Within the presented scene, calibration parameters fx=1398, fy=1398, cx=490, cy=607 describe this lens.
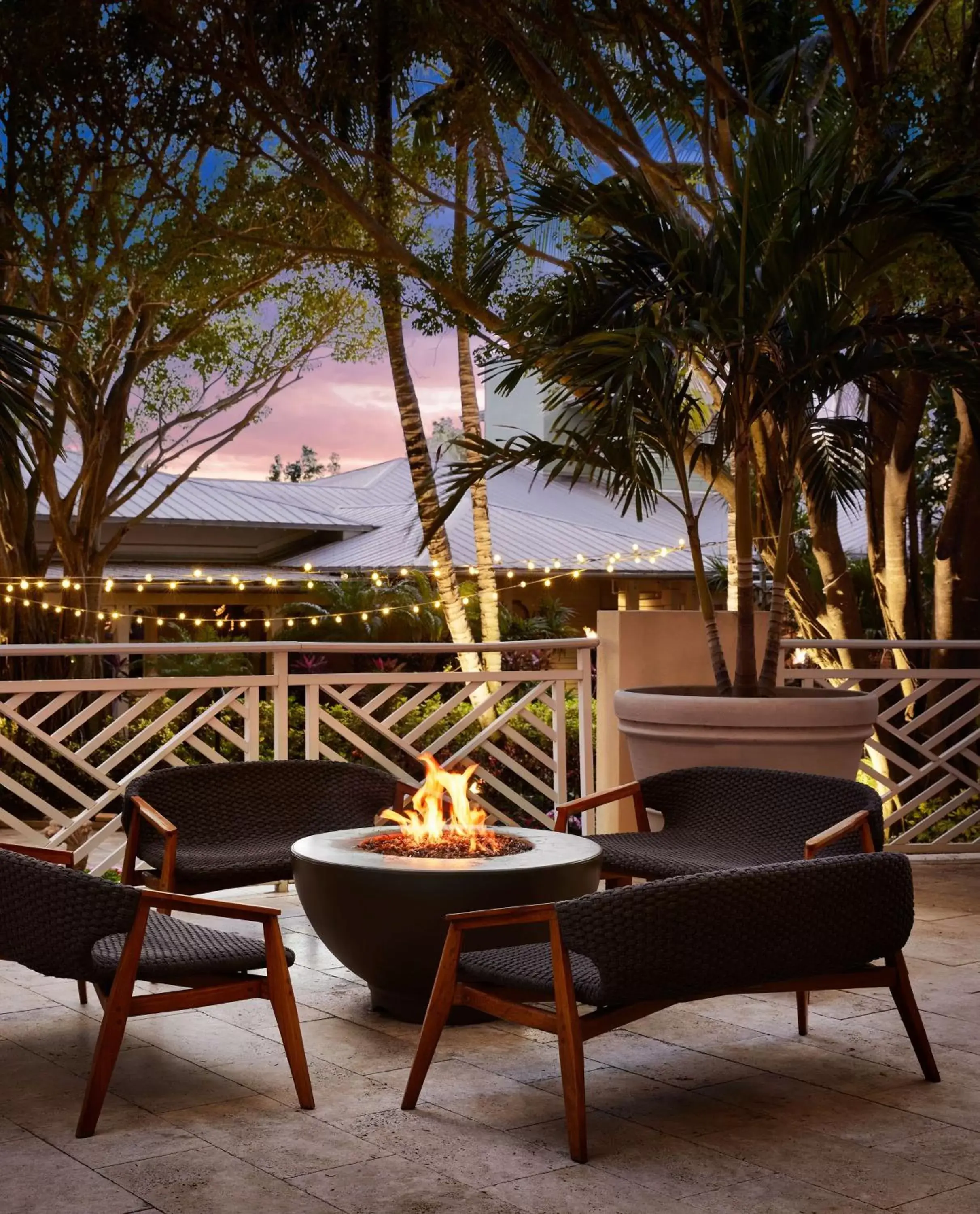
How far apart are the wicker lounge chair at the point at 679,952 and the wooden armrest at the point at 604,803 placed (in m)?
1.05

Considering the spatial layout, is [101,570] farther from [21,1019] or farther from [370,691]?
[21,1019]

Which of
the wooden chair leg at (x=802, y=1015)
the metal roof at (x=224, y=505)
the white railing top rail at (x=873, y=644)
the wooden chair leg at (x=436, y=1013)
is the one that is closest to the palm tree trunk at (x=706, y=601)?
the white railing top rail at (x=873, y=644)

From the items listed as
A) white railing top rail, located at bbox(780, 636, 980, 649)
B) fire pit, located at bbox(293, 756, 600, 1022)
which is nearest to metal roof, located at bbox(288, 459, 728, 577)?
white railing top rail, located at bbox(780, 636, 980, 649)

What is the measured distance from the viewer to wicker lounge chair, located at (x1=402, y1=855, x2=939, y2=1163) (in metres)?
2.86

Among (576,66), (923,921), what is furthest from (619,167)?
(923,921)

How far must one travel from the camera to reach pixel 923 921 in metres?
5.07

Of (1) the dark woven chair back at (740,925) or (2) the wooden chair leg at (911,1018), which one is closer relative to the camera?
(1) the dark woven chair back at (740,925)

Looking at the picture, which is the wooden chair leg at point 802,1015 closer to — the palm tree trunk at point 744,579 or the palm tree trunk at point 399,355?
the palm tree trunk at point 744,579

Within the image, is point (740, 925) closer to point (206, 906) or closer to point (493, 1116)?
point (493, 1116)

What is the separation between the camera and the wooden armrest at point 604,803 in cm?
432

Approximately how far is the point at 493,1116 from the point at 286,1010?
52 centimetres

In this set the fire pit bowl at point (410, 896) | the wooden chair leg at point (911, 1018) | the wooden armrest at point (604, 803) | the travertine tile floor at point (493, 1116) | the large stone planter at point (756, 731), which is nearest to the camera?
the travertine tile floor at point (493, 1116)

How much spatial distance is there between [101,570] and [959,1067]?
10880 millimetres

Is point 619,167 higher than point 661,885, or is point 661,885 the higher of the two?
point 619,167
